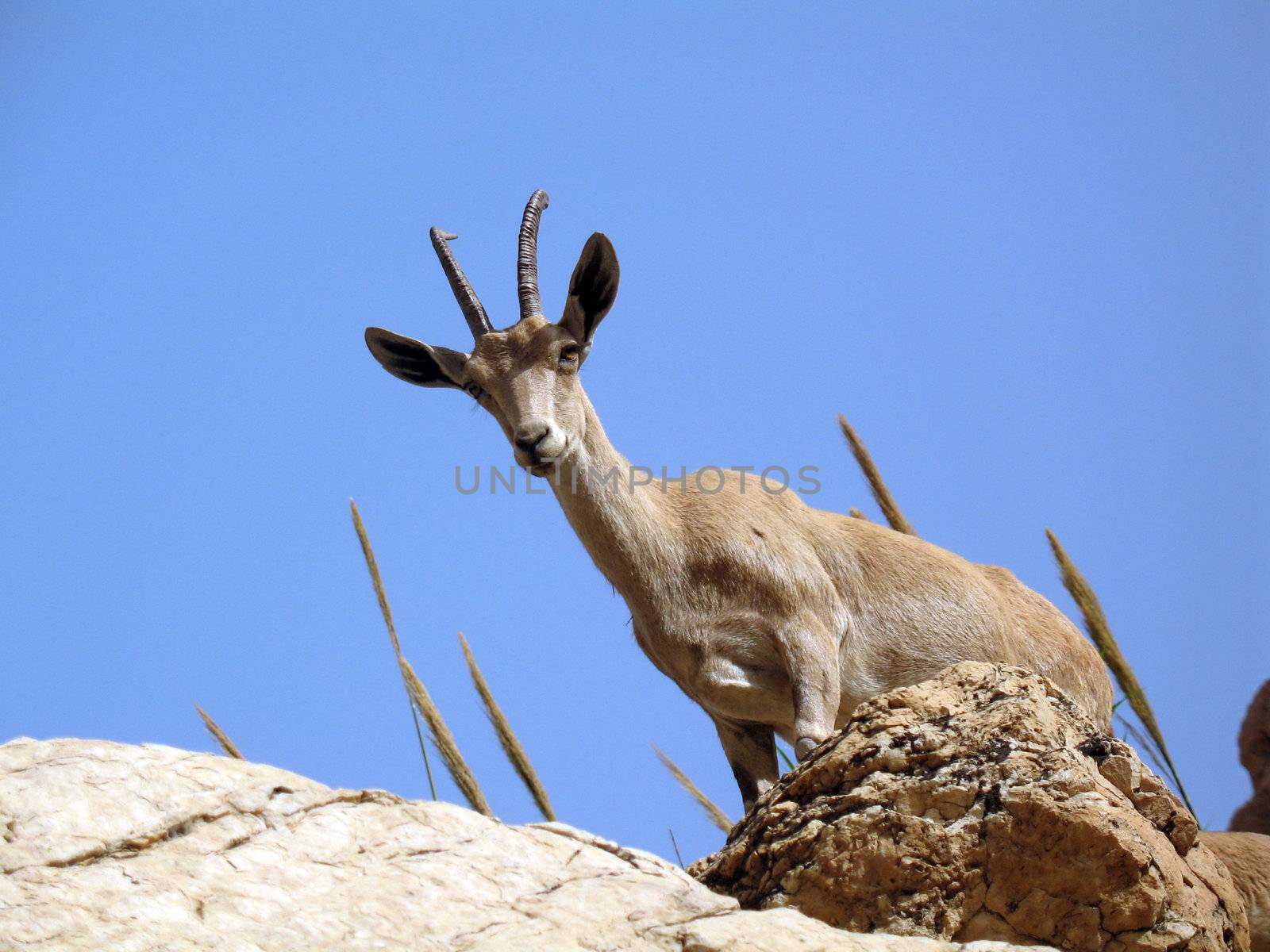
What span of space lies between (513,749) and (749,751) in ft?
4.81

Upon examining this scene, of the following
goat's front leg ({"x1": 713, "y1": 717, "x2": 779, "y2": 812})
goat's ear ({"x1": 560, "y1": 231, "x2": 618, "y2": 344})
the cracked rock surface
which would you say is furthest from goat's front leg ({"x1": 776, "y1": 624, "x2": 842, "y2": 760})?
the cracked rock surface

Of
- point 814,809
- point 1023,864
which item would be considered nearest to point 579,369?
point 814,809

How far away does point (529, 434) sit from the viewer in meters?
7.80

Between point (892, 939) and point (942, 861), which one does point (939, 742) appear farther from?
point (892, 939)

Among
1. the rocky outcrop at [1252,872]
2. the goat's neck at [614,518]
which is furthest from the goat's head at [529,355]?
the rocky outcrop at [1252,872]

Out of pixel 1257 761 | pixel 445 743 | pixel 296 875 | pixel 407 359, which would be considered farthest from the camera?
pixel 1257 761

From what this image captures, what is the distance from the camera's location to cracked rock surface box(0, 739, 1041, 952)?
4117mm

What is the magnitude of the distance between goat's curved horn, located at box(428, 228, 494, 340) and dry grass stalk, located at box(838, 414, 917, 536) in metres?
2.72

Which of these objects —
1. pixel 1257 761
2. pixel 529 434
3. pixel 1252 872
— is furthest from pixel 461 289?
pixel 1257 761

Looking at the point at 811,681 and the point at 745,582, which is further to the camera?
the point at 745,582

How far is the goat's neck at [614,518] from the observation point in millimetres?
8289

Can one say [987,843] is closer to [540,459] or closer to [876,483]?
[540,459]

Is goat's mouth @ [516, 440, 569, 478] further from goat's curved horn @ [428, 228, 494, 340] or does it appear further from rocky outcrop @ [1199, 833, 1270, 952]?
rocky outcrop @ [1199, 833, 1270, 952]

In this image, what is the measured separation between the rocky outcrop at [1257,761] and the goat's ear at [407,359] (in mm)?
7079
